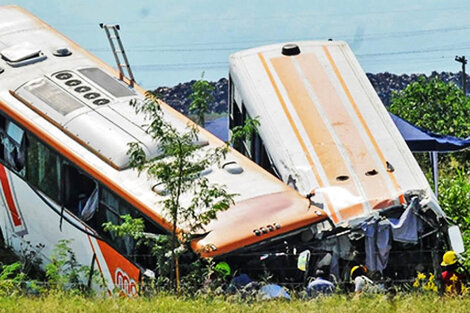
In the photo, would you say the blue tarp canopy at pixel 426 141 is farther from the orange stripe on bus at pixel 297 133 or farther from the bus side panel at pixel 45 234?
the bus side panel at pixel 45 234

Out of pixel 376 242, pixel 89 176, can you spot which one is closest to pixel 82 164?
pixel 89 176

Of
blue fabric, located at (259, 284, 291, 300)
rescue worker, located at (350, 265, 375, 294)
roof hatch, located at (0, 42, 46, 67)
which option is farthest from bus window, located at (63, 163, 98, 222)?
rescue worker, located at (350, 265, 375, 294)

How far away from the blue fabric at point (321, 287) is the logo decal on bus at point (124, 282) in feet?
6.93

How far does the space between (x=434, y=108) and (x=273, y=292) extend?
19.2 metres

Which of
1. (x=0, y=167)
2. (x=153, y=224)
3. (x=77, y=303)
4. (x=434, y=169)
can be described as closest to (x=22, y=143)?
(x=0, y=167)

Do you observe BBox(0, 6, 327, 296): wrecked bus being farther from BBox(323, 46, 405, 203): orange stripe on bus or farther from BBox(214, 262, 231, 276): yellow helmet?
BBox(323, 46, 405, 203): orange stripe on bus

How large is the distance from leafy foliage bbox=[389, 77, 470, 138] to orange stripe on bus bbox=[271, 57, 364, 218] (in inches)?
501

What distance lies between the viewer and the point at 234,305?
12961 mm

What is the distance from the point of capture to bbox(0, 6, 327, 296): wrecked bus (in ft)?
49.3

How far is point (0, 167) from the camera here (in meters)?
17.7

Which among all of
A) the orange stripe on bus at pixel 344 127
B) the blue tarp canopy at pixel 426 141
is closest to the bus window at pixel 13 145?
the orange stripe on bus at pixel 344 127

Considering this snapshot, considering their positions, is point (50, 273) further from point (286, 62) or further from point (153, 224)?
point (286, 62)

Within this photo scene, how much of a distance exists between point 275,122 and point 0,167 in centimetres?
401

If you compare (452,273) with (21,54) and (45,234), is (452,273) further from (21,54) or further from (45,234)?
(21,54)
